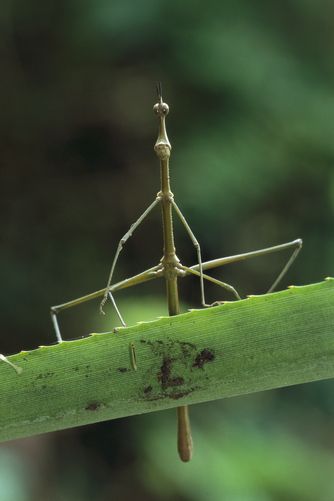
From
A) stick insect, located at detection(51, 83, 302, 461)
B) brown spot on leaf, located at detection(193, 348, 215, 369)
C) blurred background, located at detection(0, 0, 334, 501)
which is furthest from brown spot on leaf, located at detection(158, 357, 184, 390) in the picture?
blurred background, located at detection(0, 0, 334, 501)

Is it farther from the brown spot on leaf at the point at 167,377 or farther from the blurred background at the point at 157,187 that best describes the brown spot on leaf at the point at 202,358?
the blurred background at the point at 157,187

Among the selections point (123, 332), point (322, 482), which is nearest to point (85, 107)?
point (322, 482)

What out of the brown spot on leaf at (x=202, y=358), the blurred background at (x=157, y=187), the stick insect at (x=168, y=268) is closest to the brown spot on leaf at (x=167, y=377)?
the brown spot on leaf at (x=202, y=358)

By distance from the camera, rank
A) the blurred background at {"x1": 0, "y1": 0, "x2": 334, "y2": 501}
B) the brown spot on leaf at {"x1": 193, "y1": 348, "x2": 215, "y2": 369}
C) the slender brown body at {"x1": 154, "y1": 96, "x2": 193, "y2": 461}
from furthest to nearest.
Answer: the blurred background at {"x1": 0, "y1": 0, "x2": 334, "y2": 501}
the slender brown body at {"x1": 154, "y1": 96, "x2": 193, "y2": 461}
the brown spot on leaf at {"x1": 193, "y1": 348, "x2": 215, "y2": 369}

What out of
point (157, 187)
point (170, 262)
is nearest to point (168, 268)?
point (170, 262)

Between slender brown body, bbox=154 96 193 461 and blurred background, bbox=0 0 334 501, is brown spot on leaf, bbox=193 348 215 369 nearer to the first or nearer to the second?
slender brown body, bbox=154 96 193 461

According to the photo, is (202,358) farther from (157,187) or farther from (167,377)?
(157,187)
